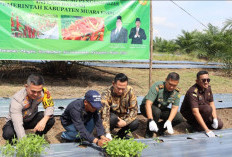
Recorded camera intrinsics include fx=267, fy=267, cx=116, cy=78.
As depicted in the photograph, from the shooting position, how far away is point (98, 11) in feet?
17.9

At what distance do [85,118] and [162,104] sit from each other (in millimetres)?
1209

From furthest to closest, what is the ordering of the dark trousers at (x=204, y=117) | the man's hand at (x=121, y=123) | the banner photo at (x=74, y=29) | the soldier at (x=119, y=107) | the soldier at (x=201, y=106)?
the banner photo at (x=74, y=29) < the dark trousers at (x=204, y=117) < the soldier at (x=201, y=106) < the man's hand at (x=121, y=123) < the soldier at (x=119, y=107)

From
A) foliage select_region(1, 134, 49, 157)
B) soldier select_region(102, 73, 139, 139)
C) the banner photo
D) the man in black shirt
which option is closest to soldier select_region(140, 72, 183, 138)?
soldier select_region(102, 73, 139, 139)

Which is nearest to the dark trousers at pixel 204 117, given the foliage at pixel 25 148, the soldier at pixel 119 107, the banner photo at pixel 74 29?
the soldier at pixel 119 107

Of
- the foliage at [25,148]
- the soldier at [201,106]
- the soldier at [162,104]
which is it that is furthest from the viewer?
the soldier at [201,106]

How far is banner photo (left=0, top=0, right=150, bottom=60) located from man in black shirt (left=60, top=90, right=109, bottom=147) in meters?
2.32

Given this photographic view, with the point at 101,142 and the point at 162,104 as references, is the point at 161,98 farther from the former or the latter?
the point at 101,142

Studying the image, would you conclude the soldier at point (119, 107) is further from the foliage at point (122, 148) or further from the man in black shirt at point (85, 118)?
the foliage at point (122, 148)

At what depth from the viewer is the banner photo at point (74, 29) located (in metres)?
4.89

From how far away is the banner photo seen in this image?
4893 millimetres

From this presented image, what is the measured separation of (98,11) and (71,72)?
221cm

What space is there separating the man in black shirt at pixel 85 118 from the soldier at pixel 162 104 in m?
0.81

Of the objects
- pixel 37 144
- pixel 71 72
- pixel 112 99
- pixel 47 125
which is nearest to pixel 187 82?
pixel 71 72

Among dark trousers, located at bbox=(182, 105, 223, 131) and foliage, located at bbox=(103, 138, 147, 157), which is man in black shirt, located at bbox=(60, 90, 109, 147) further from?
dark trousers, located at bbox=(182, 105, 223, 131)
